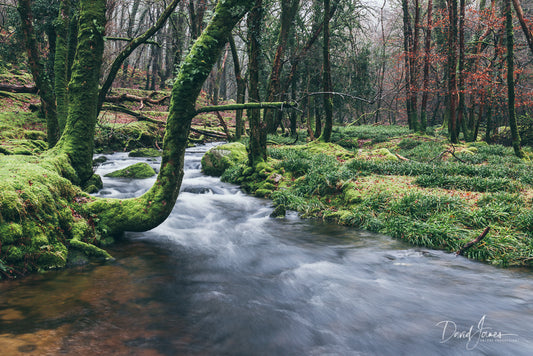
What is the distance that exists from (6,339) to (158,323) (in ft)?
4.59

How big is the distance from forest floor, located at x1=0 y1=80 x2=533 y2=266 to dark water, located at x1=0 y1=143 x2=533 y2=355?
65cm

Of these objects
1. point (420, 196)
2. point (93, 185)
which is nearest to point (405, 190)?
point (420, 196)

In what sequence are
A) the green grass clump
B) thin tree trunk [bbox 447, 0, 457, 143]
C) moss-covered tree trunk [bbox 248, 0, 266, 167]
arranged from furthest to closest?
1. thin tree trunk [bbox 447, 0, 457, 143]
2. moss-covered tree trunk [bbox 248, 0, 266, 167]
3. the green grass clump

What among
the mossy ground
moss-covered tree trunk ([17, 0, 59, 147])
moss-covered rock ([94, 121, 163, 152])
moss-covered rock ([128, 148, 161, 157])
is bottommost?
the mossy ground

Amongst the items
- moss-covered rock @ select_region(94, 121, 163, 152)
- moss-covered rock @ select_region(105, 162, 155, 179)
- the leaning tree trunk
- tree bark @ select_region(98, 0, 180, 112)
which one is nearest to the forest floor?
the leaning tree trunk

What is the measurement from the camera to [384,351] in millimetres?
3543

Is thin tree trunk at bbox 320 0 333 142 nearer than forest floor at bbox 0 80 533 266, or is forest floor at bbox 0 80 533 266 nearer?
forest floor at bbox 0 80 533 266

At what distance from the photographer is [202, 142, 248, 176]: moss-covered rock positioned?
14203 millimetres

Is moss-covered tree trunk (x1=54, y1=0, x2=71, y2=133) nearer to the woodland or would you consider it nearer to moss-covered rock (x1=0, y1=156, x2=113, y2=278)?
the woodland

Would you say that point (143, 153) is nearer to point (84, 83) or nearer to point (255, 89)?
point (255, 89)

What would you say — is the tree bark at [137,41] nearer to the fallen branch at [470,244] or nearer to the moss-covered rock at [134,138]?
the fallen branch at [470,244]

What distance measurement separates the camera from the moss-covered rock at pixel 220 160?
1420cm

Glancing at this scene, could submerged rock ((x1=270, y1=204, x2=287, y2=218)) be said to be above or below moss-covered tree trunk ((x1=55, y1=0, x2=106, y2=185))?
below

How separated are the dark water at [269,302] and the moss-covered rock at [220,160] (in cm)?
700
